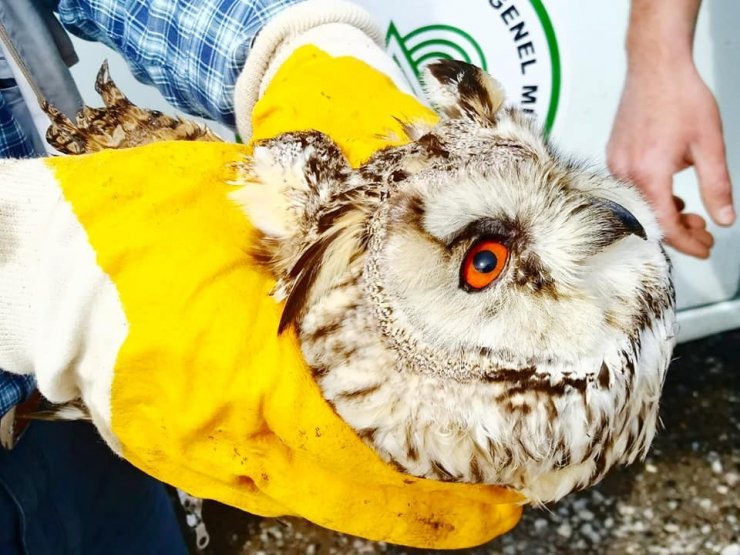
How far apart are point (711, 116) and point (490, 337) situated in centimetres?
81

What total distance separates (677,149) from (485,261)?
0.75m

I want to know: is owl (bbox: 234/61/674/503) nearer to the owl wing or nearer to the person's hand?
the owl wing

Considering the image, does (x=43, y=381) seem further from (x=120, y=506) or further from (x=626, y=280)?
(x=120, y=506)

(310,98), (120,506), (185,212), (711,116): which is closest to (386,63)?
(310,98)

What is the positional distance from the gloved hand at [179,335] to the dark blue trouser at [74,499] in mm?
390

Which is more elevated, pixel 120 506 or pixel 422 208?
pixel 422 208

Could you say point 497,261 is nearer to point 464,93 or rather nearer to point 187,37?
point 464,93

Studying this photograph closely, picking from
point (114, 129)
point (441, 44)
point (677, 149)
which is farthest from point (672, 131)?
point (114, 129)

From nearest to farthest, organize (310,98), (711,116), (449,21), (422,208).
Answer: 1. (422,208)
2. (310,98)
3. (711,116)
4. (449,21)

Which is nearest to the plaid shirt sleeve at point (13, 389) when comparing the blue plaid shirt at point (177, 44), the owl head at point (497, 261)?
the blue plaid shirt at point (177, 44)

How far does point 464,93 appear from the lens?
631mm

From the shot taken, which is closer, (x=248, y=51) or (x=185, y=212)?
(x=185, y=212)

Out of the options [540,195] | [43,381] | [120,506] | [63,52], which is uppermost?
[540,195]

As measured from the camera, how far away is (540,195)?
1.71 feet
